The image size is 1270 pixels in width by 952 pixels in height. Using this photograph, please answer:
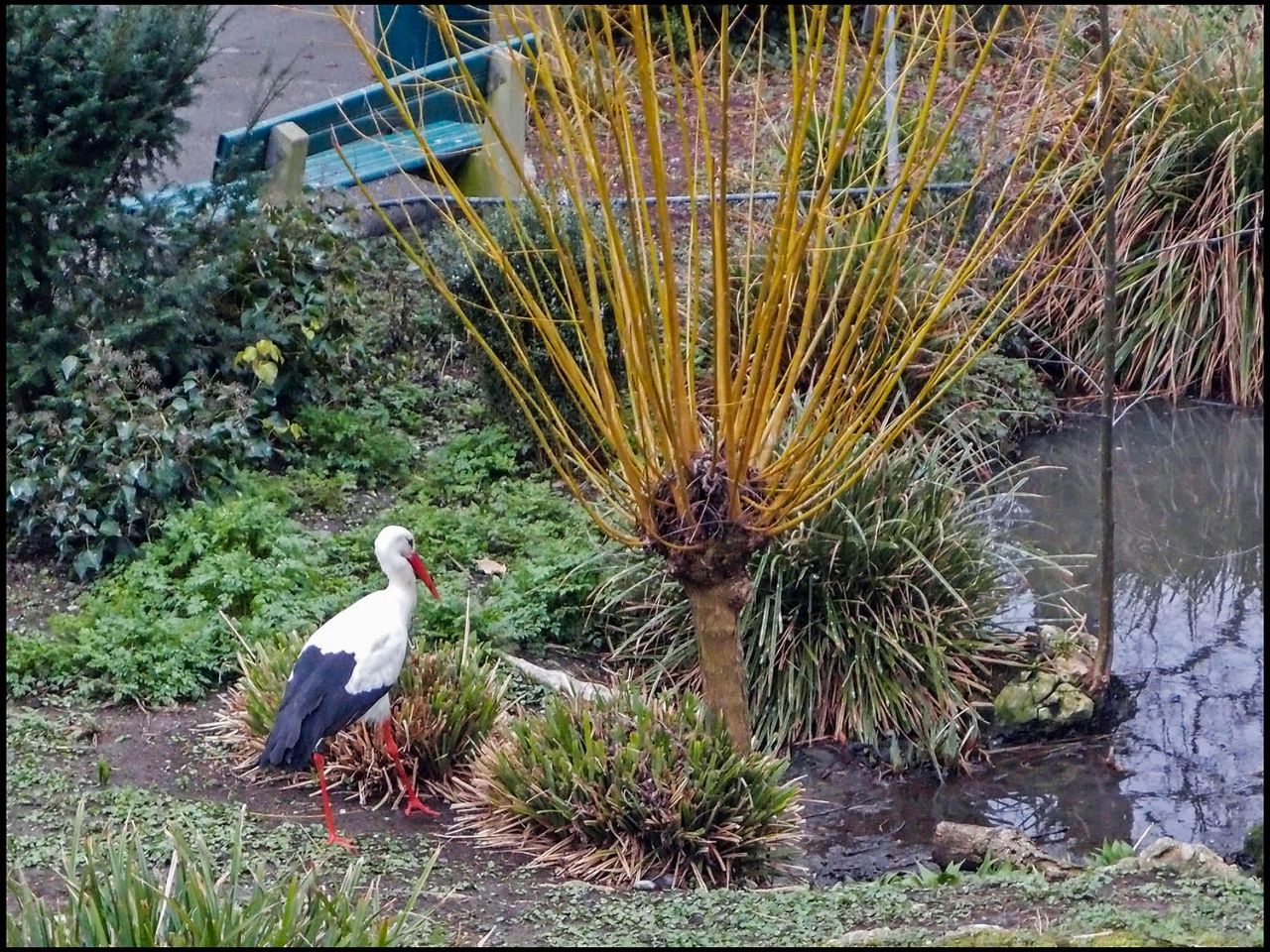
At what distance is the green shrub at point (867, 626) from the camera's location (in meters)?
6.99

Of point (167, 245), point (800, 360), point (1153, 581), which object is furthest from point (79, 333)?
point (1153, 581)

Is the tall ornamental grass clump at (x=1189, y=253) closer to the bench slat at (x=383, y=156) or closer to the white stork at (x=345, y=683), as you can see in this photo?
the bench slat at (x=383, y=156)

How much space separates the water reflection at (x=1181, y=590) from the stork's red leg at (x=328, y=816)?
337 centimetres

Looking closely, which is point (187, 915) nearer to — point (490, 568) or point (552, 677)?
point (552, 677)

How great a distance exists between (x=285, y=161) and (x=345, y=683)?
524cm

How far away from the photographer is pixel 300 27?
55.6 ft

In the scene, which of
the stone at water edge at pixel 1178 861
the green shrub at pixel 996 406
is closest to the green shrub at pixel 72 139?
the green shrub at pixel 996 406

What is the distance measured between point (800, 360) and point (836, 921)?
76.9 inches

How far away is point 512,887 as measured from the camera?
5.26m

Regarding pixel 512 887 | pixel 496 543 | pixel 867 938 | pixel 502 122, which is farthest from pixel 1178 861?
pixel 502 122

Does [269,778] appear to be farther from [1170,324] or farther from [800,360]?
[1170,324]

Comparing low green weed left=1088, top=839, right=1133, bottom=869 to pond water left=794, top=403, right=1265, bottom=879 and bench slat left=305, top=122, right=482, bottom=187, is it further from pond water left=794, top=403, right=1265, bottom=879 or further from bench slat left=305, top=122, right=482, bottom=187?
bench slat left=305, top=122, right=482, bottom=187

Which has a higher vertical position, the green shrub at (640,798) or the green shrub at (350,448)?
the green shrub at (350,448)

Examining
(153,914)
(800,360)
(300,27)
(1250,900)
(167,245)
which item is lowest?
(1250,900)
